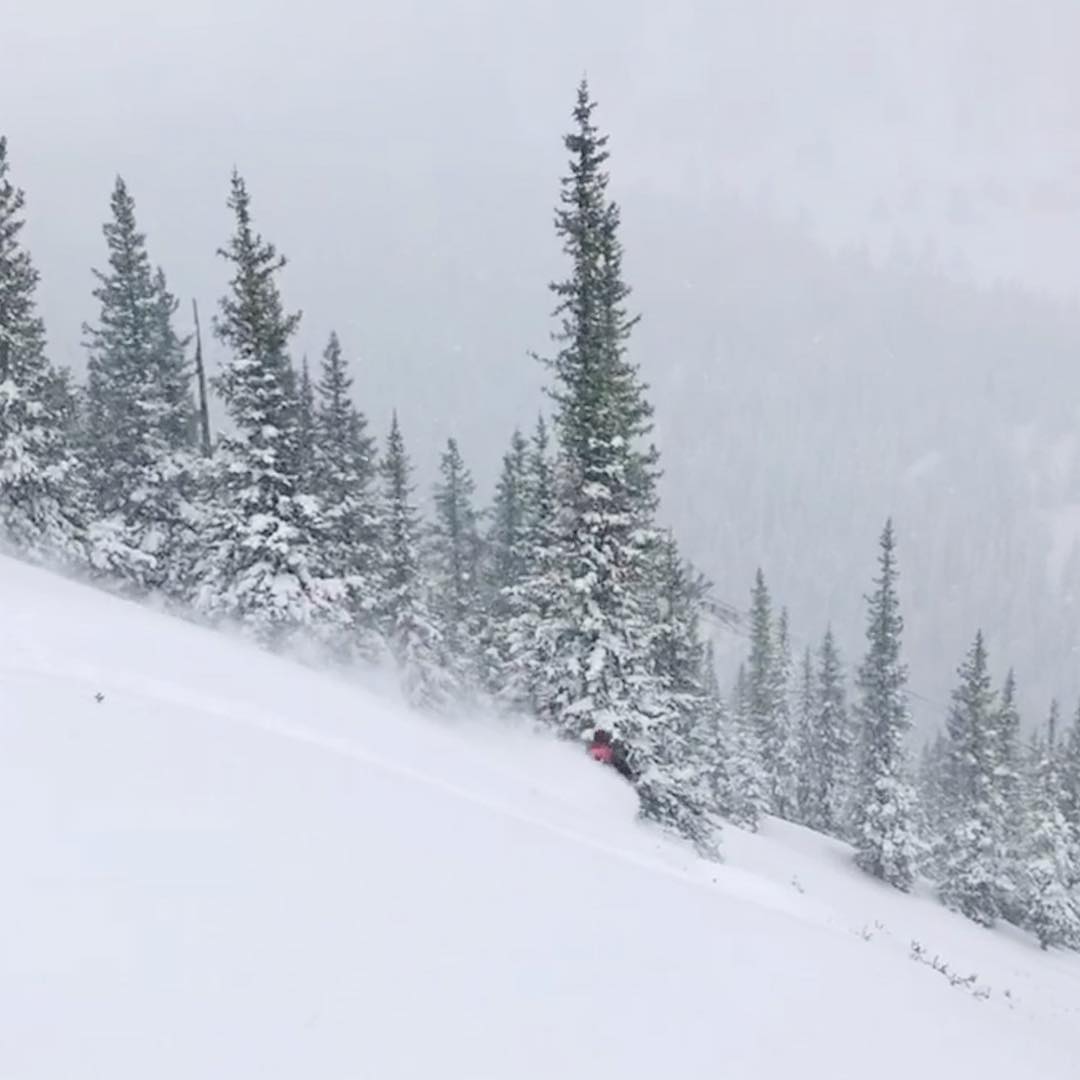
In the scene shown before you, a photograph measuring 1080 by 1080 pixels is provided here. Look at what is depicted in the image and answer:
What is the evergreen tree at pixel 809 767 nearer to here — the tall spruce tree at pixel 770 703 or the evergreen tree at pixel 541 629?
the tall spruce tree at pixel 770 703

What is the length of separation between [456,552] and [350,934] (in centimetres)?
4084

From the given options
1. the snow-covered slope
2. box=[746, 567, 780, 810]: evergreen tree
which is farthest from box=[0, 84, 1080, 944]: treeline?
the snow-covered slope

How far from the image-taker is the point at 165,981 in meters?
5.02

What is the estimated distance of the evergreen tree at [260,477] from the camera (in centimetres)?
2286

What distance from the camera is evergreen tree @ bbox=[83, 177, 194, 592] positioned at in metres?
27.6

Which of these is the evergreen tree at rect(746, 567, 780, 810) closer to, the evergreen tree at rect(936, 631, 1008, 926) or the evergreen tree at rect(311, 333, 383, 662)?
the evergreen tree at rect(936, 631, 1008, 926)

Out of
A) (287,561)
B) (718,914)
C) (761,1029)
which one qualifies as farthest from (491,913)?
(287,561)

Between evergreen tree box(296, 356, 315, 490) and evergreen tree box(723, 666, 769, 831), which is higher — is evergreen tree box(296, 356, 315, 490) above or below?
above

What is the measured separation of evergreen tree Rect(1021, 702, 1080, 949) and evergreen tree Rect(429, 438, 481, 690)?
25.9 metres

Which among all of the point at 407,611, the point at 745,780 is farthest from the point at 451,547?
the point at 745,780

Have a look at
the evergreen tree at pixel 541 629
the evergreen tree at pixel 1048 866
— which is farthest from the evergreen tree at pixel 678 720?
the evergreen tree at pixel 1048 866

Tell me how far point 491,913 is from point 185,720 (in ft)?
12.9

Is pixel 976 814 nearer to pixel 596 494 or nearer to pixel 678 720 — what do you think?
pixel 678 720

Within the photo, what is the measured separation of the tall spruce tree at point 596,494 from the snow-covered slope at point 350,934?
8257mm
